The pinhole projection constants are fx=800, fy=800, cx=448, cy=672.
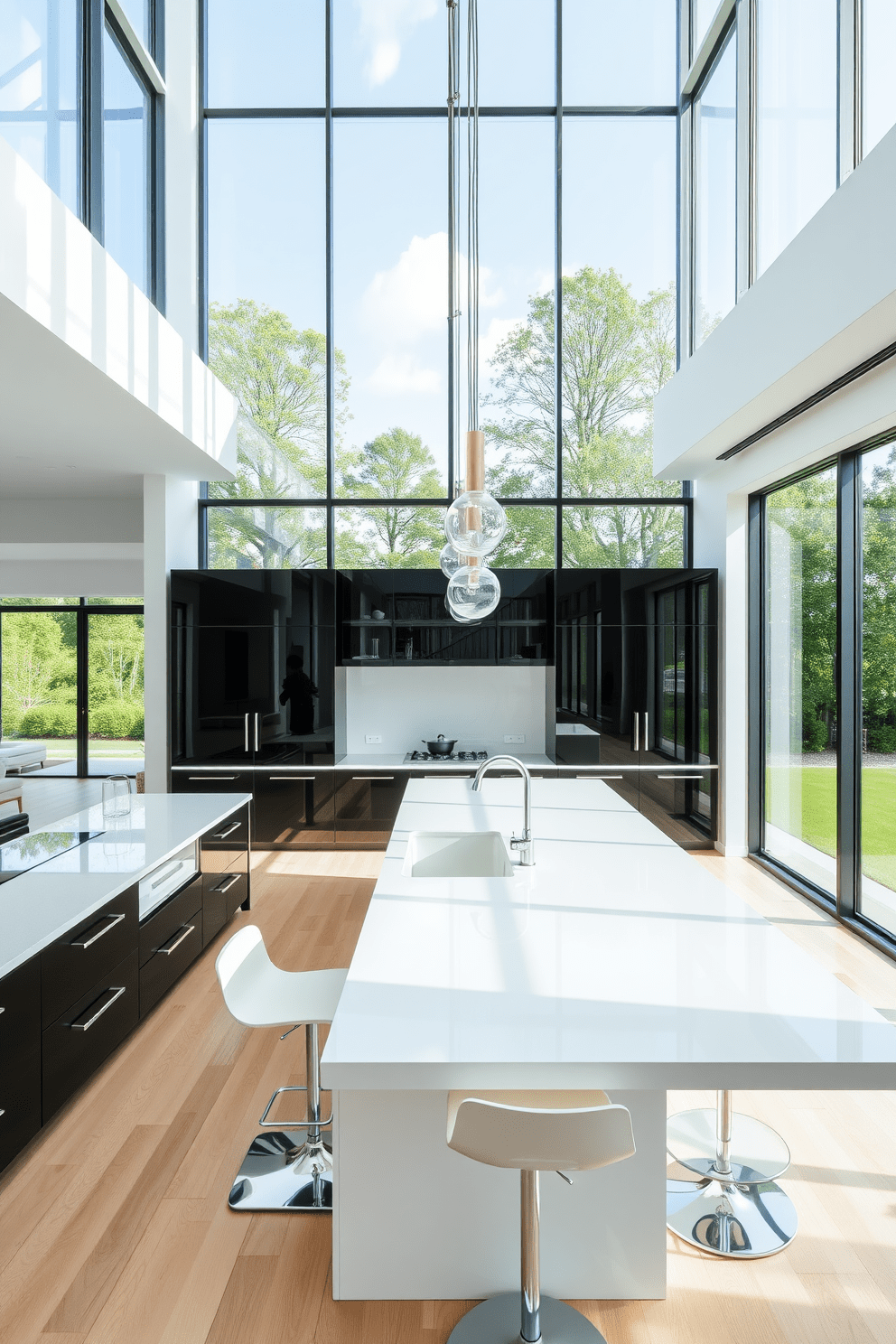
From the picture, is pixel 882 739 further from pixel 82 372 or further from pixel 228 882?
pixel 82 372

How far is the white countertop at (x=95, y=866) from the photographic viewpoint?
2.32 meters

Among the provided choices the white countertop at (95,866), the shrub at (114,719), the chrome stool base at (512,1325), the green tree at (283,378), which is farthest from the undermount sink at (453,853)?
the shrub at (114,719)

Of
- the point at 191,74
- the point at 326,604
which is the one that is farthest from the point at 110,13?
the point at 326,604

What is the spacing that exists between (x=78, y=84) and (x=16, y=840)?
418 centimetres

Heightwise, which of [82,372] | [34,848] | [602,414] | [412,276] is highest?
[412,276]

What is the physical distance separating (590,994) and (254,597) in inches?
186

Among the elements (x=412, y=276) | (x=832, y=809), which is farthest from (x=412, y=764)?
(x=412, y=276)

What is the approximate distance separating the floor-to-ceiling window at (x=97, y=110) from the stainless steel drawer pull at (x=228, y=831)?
130 inches

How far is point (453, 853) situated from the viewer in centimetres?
322

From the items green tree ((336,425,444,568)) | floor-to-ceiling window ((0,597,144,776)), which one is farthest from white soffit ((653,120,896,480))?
floor-to-ceiling window ((0,597,144,776))

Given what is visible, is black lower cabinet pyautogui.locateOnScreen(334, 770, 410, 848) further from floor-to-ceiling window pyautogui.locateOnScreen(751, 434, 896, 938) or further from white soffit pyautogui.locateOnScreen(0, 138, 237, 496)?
floor-to-ceiling window pyautogui.locateOnScreen(751, 434, 896, 938)

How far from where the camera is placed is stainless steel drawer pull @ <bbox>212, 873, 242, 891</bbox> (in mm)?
4039

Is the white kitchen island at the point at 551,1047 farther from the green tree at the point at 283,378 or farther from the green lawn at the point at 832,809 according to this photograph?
the green tree at the point at 283,378

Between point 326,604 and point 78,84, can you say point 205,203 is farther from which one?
point 326,604
